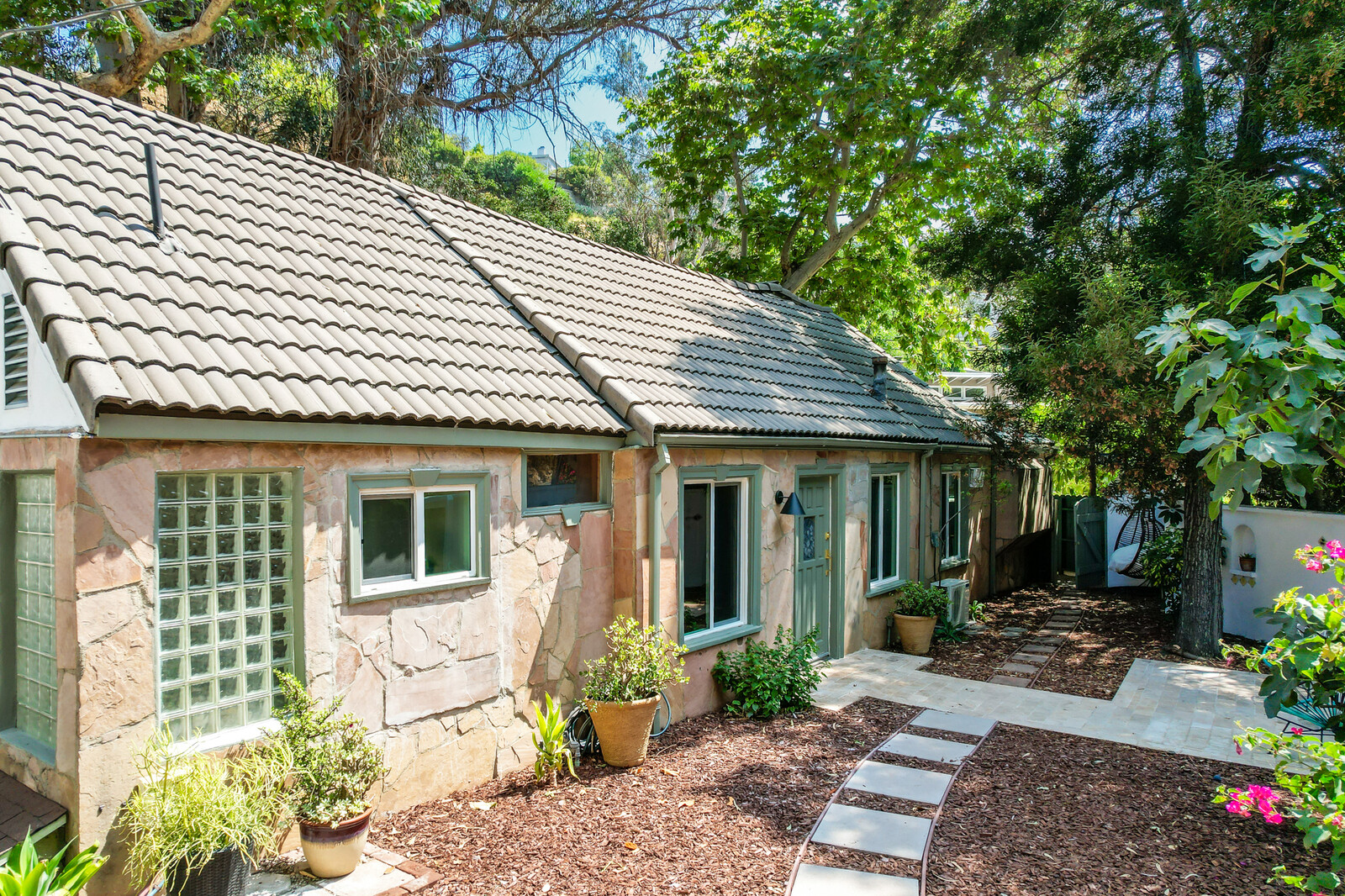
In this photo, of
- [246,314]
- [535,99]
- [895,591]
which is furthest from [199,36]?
[895,591]

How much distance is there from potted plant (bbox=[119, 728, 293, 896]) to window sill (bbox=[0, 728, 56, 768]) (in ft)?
1.94

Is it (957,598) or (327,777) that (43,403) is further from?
(957,598)

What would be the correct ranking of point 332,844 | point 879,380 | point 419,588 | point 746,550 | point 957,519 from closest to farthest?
point 332,844, point 419,588, point 746,550, point 879,380, point 957,519

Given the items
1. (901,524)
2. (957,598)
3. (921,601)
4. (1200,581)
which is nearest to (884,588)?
(921,601)

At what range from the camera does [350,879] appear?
455 centimetres

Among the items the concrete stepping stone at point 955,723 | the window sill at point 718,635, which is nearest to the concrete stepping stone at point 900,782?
the concrete stepping stone at point 955,723

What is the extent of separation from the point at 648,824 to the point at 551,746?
1019 millimetres

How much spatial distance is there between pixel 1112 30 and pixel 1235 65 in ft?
5.78

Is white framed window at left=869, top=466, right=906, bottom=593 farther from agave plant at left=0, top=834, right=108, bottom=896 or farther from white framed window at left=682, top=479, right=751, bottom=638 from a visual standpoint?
agave plant at left=0, top=834, right=108, bottom=896

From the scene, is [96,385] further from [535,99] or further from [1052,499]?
[1052,499]

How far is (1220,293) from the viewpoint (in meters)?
9.05

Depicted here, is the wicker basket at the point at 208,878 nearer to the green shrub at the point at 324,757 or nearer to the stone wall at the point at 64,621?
the green shrub at the point at 324,757

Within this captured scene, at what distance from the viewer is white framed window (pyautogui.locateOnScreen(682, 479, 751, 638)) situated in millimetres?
7926

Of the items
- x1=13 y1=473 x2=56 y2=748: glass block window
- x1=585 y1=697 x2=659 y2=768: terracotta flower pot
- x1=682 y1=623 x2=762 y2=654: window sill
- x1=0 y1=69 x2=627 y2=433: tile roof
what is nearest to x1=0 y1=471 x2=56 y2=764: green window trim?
x1=13 y1=473 x2=56 y2=748: glass block window
